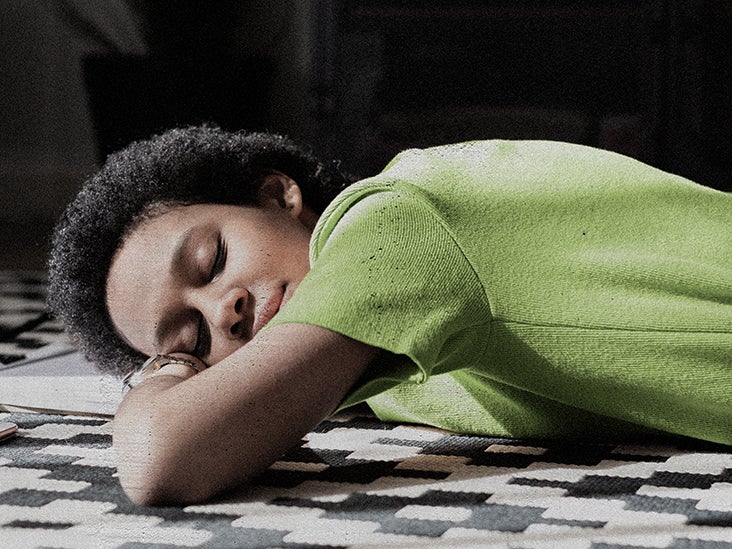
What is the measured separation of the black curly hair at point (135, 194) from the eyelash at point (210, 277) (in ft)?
0.30

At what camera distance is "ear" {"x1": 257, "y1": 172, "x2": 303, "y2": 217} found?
1.01m

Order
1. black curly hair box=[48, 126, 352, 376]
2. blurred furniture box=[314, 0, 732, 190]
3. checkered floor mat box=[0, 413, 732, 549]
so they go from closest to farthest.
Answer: checkered floor mat box=[0, 413, 732, 549] → black curly hair box=[48, 126, 352, 376] → blurred furniture box=[314, 0, 732, 190]

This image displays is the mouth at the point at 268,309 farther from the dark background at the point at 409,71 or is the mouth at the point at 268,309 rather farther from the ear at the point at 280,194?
the dark background at the point at 409,71

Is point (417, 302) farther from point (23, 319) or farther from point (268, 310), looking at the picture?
point (23, 319)

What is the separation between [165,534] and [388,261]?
0.71 ft

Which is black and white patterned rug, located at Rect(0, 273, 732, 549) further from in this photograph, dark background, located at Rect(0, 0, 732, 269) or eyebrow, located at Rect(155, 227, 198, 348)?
dark background, located at Rect(0, 0, 732, 269)

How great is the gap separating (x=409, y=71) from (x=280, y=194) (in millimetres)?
1309

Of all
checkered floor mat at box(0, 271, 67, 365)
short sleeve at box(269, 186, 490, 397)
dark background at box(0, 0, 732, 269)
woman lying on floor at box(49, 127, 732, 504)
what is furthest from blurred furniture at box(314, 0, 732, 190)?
short sleeve at box(269, 186, 490, 397)

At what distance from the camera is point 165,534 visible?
663 millimetres

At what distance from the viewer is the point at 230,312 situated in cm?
85

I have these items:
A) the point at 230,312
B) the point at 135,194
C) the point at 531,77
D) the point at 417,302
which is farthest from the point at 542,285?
the point at 531,77

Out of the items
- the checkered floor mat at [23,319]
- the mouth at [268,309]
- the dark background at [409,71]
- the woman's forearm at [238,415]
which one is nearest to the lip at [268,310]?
the mouth at [268,309]

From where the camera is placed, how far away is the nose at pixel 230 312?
85 cm

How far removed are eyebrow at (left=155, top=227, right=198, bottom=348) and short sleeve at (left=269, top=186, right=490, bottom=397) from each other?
0.13 meters
